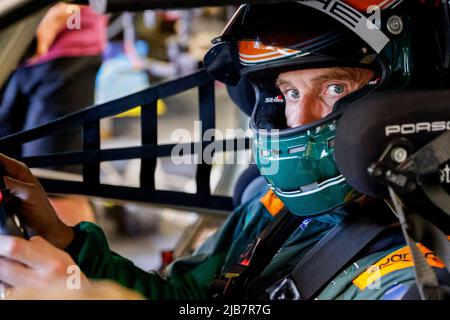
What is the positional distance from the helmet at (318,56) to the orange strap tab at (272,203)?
19 centimetres

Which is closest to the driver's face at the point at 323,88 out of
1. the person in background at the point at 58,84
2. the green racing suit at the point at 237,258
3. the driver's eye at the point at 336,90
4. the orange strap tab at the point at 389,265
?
the driver's eye at the point at 336,90

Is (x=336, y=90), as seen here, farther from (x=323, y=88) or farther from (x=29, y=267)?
(x=29, y=267)

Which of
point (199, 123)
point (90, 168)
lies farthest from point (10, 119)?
point (199, 123)

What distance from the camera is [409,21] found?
52.2 inches

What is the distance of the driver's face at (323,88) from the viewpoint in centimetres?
138

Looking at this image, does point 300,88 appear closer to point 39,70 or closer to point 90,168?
point 90,168

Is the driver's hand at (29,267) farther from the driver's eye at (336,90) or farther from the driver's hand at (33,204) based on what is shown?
the driver's eye at (336,90)

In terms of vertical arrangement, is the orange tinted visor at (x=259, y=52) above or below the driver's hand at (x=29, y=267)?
above

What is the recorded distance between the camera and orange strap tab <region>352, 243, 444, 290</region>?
1.16 m

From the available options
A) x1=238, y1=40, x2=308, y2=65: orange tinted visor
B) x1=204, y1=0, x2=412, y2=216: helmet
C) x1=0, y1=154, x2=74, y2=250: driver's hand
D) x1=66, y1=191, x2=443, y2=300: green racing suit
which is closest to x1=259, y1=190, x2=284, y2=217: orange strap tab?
x1=66, y1=191, x2=443, y2=300: green racing suit

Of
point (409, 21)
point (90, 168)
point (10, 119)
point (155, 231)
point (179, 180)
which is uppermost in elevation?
point (409, 21)

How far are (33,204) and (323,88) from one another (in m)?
0.56

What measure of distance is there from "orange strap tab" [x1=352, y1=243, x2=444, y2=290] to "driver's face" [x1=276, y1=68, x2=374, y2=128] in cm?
30

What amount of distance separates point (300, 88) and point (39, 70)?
3.61 feet
